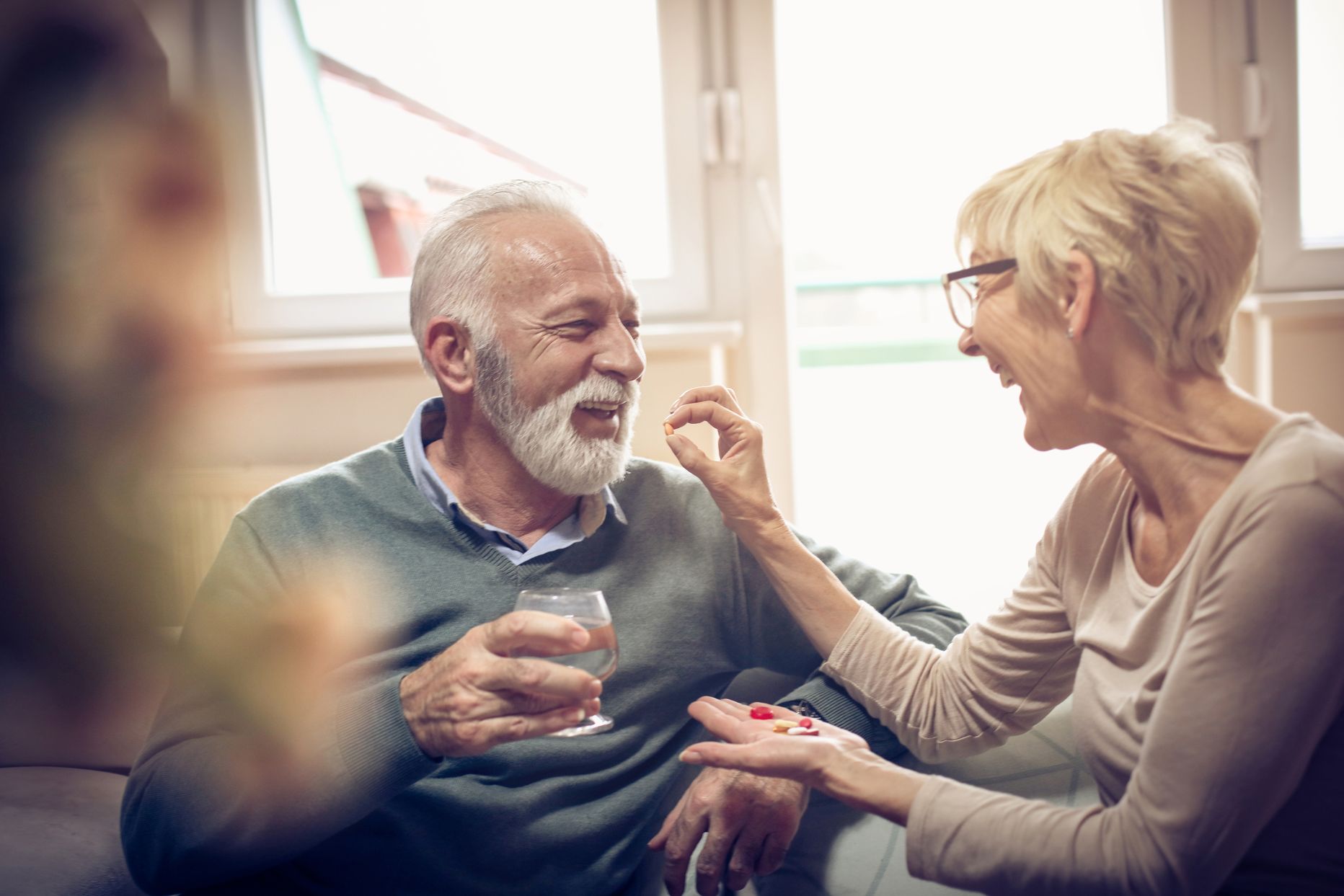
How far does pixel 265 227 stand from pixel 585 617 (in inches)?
69.6

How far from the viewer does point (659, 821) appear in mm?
1342

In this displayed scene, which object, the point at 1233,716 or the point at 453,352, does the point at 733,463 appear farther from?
the point at 1233,716

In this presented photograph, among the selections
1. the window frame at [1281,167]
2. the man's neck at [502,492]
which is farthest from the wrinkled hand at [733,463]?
the window frame at [1281,167]

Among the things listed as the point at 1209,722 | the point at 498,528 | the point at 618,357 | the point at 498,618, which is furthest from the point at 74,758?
the point at 1209,722

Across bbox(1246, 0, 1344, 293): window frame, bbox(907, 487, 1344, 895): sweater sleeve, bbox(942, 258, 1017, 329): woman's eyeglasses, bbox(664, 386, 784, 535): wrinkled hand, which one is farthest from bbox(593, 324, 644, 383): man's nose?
bbox(1246, 0, 1344, 293): window frame

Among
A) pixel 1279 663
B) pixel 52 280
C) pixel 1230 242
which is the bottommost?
pixel 1279 663

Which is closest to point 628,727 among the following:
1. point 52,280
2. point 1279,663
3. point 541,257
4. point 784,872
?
point 784,872

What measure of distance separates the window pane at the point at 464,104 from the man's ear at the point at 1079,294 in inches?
56.7

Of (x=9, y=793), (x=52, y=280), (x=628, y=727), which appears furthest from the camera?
(x=52, y=280)

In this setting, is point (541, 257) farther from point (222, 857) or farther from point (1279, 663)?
point (1279, 663)

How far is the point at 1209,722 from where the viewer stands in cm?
79

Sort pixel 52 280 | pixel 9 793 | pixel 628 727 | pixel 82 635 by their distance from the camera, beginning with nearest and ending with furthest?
pixel 628 727
pixel 9 793
pixel 82 635
pixel 52 280

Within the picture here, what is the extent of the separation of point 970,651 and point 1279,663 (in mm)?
448

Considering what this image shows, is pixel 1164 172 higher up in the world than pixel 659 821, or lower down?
higher up
